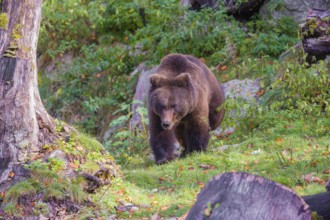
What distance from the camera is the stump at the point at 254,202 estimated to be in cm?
395

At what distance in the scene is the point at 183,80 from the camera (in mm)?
9539

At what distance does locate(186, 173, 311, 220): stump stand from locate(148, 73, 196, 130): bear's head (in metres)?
5.29

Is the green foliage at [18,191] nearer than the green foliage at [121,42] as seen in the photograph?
Yes

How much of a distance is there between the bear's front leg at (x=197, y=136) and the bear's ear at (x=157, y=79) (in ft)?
2.86

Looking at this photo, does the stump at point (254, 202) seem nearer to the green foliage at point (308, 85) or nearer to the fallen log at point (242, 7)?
the green foliage at point (308, 85)

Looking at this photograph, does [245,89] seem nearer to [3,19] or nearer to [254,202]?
[3,19]

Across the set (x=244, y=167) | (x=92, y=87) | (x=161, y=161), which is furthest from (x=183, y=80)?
(x=92, y=87)

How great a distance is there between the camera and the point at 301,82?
946 centimetres

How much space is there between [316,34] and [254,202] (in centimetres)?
724

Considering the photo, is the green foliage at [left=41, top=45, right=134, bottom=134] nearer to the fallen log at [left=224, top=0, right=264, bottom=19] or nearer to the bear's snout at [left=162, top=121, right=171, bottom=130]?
the fallen log at [left=224, top=0, right=264, bottom=19]

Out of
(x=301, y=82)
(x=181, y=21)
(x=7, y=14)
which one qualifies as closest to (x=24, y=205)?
(x=7, y=14)

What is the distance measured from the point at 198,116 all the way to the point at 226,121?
48cm

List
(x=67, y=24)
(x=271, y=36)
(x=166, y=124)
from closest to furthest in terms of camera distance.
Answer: (x=166, y=124)
(x=271, y=36)
(x=67, y=24)

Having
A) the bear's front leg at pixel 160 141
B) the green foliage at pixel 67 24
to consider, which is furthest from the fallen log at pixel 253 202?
the green foliage at pixel 67 24
